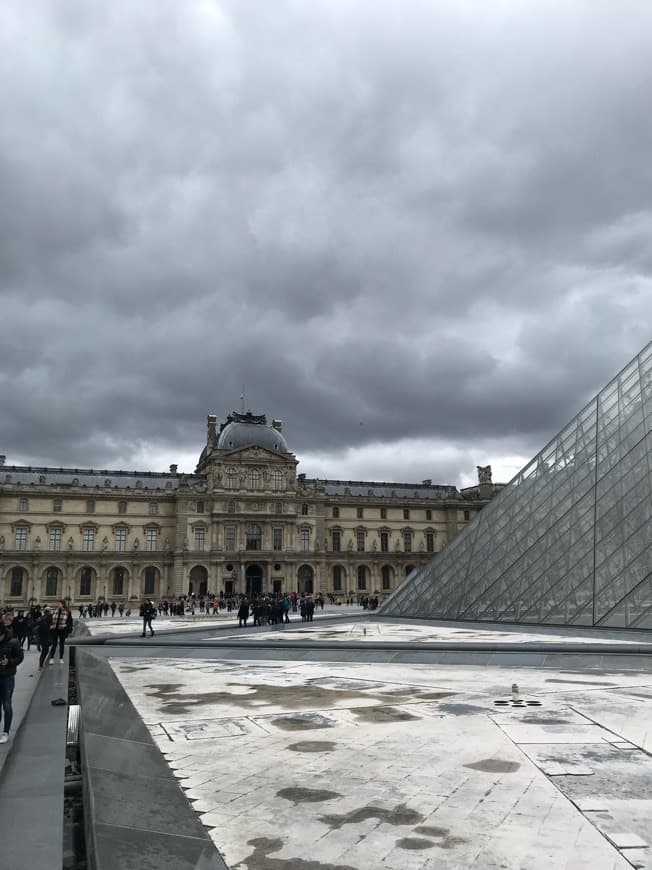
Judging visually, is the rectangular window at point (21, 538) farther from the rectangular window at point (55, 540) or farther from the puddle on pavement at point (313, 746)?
the puddle on pavement at point (313, 746)

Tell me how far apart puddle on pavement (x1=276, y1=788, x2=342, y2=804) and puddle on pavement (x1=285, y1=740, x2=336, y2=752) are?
1.33m

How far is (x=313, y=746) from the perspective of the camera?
23.4 feet

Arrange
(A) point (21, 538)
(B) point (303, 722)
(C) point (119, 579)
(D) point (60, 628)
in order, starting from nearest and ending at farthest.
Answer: (B) point (303, 722), (D) point (60, 628), (A) point (21, 538), (C) point (119, 579)

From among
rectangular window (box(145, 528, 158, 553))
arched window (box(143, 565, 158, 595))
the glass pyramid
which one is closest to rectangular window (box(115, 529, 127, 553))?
rectangular window (box(145, 528, 158, 553))

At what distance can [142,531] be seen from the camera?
6775cm

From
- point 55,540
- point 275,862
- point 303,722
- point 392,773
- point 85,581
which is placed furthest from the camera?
point 85,581

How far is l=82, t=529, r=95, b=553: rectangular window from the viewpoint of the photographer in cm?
6538

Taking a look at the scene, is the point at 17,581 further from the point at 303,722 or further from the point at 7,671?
the point at 303,722

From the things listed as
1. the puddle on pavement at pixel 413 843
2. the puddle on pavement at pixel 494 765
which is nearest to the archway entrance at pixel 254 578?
the puddle on pavement at pixel 494 765

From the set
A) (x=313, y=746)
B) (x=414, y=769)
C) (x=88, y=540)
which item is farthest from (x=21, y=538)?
(x=414, y=769)

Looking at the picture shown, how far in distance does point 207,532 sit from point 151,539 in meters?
5.55

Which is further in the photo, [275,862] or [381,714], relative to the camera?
[381,714]

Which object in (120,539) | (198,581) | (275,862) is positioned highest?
(120,539)

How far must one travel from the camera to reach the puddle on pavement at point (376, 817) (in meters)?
4.88
